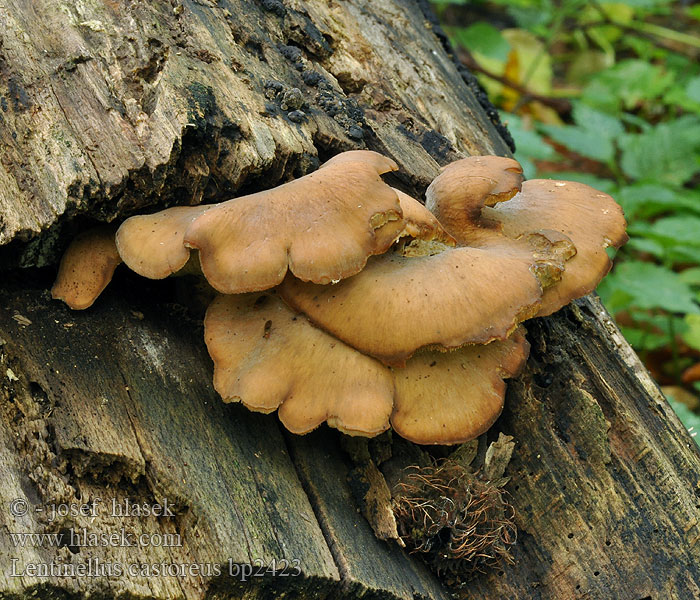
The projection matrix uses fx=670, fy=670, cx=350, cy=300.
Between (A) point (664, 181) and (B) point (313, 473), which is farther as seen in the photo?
(A) point (664, 181)

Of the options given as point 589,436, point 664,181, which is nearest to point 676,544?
point 589,436

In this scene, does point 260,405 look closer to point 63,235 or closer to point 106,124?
point 63,235

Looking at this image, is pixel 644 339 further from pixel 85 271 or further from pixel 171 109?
pixel 85 271

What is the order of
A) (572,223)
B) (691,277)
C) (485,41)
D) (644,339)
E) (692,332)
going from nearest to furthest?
1. (572,223)
2. (692,332)
3. (691,277)
4. (644,339)
5. (485,41)

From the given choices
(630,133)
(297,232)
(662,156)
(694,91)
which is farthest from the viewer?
(630,133)

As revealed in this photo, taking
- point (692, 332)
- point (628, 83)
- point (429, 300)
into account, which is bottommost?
point (692, 332)

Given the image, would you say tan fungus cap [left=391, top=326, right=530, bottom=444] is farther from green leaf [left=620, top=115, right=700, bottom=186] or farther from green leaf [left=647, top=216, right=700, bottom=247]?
green leaf [left=620, top=115, right=700, bottom=186]

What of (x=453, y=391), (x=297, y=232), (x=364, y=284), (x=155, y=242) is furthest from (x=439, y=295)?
(x=155, y=242)
